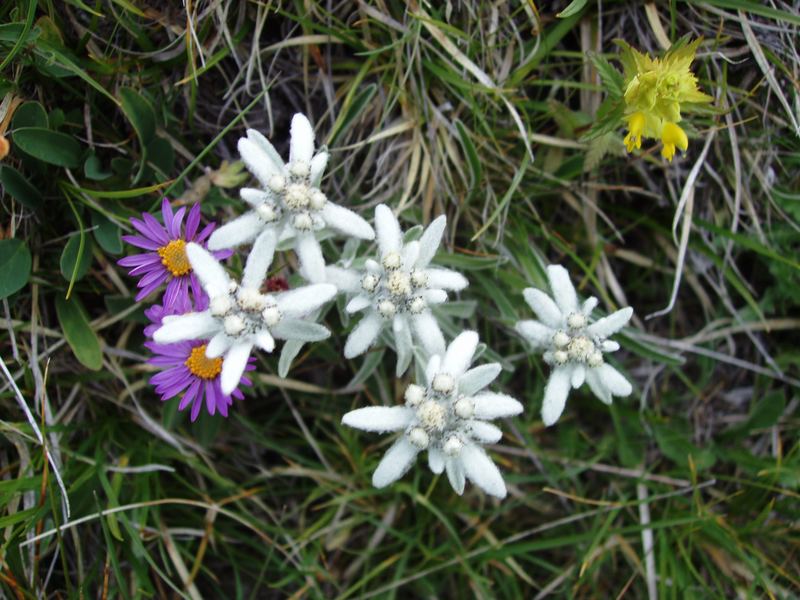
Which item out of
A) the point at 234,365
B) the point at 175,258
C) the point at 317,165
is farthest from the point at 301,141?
the point at 234,365

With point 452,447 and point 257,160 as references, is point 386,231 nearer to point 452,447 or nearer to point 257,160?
point 257,160

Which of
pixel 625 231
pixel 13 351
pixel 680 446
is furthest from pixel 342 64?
pixel 680 446

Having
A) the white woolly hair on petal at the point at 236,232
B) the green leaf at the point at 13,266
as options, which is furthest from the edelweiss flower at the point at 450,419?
the green leaf at the point at 13,266

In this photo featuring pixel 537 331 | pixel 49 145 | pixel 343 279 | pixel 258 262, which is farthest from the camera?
pixel 49 145

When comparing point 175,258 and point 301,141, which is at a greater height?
point 301,141

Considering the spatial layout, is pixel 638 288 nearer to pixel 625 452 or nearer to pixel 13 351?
pixel 625 452

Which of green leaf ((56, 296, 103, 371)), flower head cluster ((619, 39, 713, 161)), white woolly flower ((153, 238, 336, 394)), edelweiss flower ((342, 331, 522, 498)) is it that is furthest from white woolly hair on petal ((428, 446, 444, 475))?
green leaf ((56, 296, 103, 371))
